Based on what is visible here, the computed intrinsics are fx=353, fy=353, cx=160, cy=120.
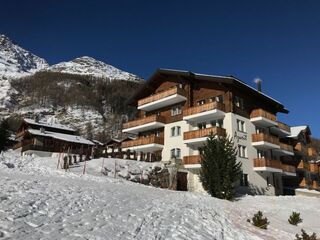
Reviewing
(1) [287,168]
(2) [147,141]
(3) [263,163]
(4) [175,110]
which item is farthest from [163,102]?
(1) [287,168]

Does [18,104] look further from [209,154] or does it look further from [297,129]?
[209,154]

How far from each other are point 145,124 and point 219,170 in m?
18.6

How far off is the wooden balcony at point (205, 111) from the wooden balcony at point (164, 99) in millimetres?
2833

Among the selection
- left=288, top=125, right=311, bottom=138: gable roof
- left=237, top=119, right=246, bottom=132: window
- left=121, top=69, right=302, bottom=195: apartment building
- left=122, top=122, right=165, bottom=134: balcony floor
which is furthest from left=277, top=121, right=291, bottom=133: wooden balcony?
left=122, top=122, right=165, bottom=134: balcony floor

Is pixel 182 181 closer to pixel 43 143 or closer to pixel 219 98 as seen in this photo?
pixel 219 98

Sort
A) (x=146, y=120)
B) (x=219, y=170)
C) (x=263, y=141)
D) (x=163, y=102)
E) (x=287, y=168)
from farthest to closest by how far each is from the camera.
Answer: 1. (x=146, y=120)
2. (x=163, y=102)
3. (x=287, y=168)
4. (x=263, y=141)
5. (x=219, y=170)

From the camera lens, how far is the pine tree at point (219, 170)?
2645cm

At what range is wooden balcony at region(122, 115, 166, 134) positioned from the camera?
42719 millimetres

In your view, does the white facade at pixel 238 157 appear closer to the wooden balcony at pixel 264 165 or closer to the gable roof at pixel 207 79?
the wooden balcony at pixel 264 165

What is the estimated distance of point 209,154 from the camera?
2730 cm

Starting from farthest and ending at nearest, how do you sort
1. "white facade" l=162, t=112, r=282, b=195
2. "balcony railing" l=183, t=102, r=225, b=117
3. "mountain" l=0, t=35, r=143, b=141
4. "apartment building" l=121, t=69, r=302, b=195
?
"mountain" l=0, t=35, r=143, b=141
"apartment building" l=121, t=69, r=302, b=195
"balcony railing" l=183, t=102, r=225, b=117
"white facade" l=162, t=112, r=282, b=195

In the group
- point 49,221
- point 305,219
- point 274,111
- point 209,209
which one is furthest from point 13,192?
point 274,111

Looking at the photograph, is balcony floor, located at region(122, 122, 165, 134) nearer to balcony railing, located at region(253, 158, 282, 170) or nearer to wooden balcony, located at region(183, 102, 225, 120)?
wooden balcony, located at region(183, 102, 225, 120)

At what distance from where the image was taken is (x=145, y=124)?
4388 centimetres
